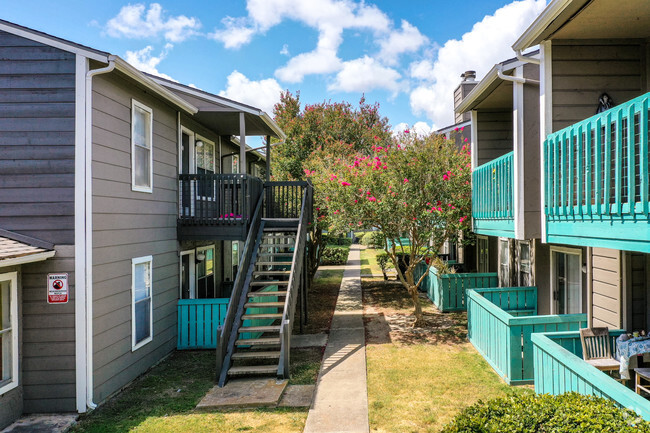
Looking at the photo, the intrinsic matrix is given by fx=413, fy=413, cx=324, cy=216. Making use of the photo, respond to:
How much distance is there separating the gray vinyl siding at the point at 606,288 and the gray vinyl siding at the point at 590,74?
2234 mm

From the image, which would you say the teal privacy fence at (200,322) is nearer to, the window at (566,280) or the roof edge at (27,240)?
the roof edge at (27,240)

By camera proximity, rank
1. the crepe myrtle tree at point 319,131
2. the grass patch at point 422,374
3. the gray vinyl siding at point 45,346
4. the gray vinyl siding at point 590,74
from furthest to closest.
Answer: the crepe myrtle tree at point 319,131, the gray vinyl siding at point 45,346, the gray vinyl siding at point 590,74, the grass patch at point 422,374

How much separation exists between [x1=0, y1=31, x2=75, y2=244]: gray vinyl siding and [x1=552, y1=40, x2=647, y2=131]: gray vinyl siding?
7.24 meters

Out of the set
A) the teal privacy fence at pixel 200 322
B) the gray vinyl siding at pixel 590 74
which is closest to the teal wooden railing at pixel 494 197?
the gray vinyl siding at pixel 590 74

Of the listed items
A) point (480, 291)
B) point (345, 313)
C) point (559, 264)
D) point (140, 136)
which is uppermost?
point (140, 136)

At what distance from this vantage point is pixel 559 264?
28.0 ft

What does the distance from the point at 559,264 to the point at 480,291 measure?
169cm

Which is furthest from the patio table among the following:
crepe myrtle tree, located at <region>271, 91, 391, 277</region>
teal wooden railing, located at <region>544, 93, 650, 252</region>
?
crepe myrtle tree, located at <region>271, 91, 391, 277</region>

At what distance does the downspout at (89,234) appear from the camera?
246 inches

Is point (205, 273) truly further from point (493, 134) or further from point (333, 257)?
point (333, 257)

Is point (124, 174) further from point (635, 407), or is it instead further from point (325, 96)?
point (325, 96)

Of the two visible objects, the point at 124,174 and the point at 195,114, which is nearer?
the point at 124,174

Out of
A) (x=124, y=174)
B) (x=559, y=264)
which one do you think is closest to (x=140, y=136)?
(x=124, y=174)

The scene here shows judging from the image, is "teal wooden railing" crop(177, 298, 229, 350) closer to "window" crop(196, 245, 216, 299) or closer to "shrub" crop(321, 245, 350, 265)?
"window" crop(196, 245, 216, 299)
